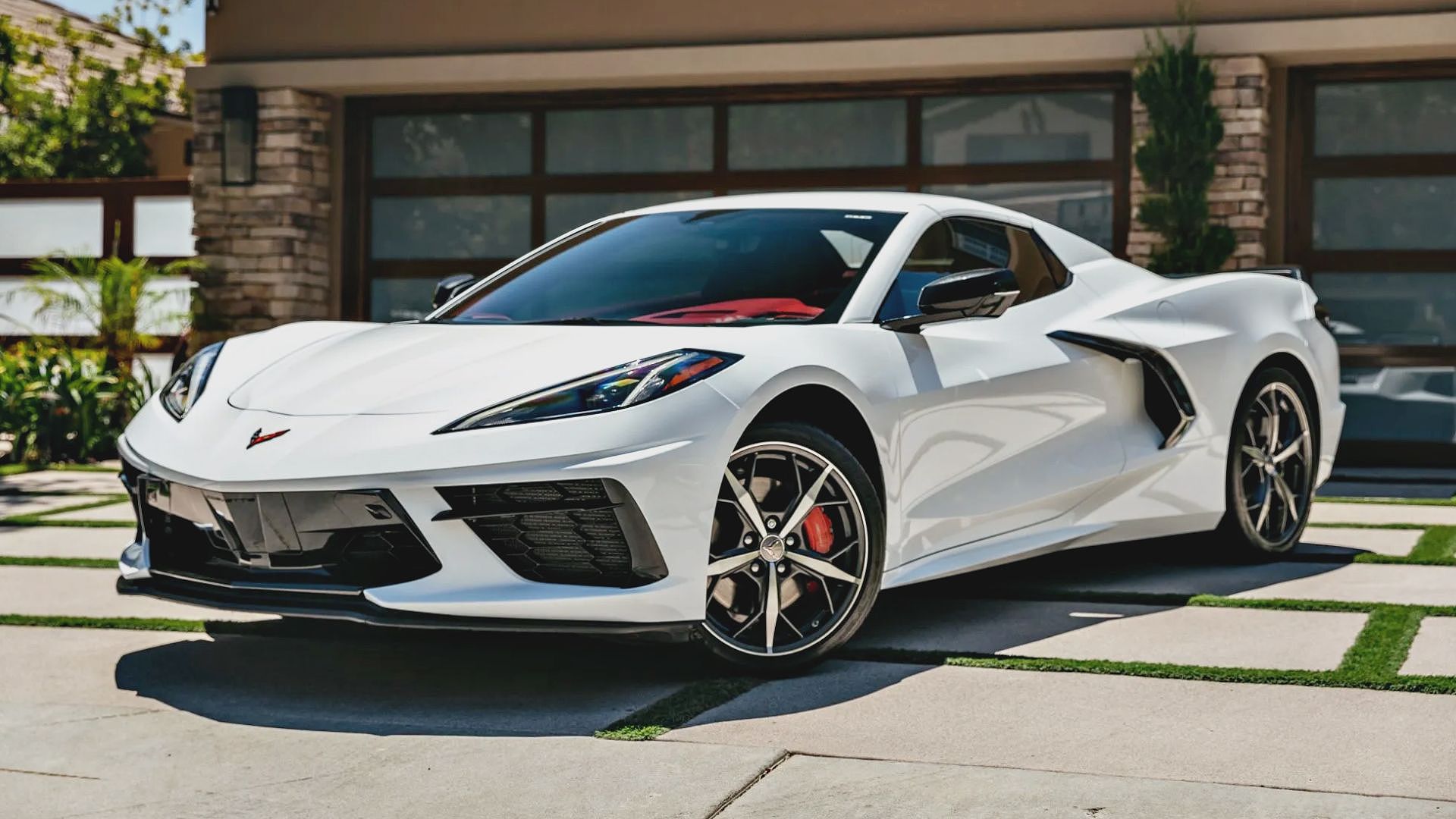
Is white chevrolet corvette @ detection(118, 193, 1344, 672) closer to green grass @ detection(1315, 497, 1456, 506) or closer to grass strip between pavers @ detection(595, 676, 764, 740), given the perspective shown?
grass strip between pavers @ detection(595, 676, 764, 740)

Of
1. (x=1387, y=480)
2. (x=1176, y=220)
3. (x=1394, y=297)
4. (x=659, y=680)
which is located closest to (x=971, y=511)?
(x=659, y=680)

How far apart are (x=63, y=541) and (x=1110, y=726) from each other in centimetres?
471

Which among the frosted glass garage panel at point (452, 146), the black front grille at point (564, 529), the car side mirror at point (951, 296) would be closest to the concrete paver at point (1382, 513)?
the car side mirror at point (951, 296)

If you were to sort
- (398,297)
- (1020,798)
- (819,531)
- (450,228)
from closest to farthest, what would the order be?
(1020,798), (819,531), (450,228), (398,297)

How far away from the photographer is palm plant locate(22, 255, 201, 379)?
39.3 feet

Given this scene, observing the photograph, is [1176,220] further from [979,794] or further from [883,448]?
[979,794]

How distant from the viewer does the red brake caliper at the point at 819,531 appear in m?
4.39

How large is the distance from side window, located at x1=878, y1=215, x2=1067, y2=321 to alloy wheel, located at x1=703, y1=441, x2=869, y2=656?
0.95 meters

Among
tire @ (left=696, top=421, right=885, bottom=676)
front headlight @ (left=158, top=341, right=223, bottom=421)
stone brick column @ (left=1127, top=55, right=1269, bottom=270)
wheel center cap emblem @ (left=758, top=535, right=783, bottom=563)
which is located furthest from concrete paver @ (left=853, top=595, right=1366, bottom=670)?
stone brick column @ (left=1127, top=55, right=1269, bottom=270)

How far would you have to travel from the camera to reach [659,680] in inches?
169

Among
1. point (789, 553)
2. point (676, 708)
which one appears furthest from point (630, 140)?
point (676, 708)

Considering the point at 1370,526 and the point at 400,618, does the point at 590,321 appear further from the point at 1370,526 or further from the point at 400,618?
the point at 1370,526

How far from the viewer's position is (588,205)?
487 inches

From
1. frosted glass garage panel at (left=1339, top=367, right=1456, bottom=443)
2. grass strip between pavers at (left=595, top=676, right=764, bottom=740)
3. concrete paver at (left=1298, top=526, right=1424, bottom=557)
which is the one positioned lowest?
grass strip between pavers at (left=595, top=676, right=764, bottom=740)
